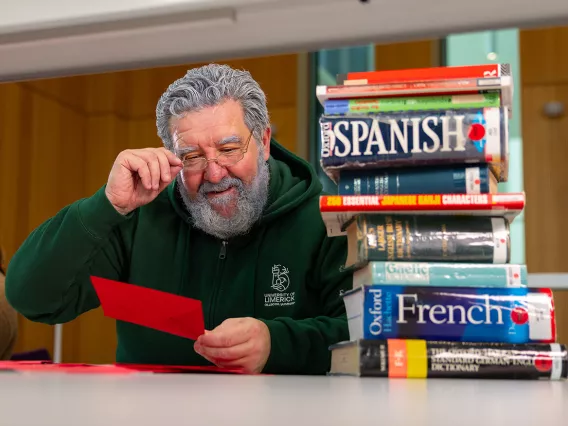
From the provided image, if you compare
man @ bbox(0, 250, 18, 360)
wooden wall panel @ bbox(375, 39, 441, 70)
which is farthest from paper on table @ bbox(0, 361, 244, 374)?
wooden wall panel @ bbox(375, 39, 441, 70)

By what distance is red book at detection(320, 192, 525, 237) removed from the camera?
0.96 metres

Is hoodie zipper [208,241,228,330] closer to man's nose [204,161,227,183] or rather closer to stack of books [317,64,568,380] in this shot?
man's nose [204,161,227,183]

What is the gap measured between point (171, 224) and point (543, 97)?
9.77ft

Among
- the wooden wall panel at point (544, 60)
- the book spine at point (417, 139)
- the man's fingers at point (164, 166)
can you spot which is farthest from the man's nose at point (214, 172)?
the wooden wall panel at point (544, 60)

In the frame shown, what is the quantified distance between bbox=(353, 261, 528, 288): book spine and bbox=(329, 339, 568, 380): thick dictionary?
3.2 inches

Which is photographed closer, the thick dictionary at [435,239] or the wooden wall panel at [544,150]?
the thick dictionary at [435,239]

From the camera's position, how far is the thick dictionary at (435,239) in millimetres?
983

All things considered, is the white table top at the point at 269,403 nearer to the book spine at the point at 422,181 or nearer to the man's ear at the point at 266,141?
the book spine at the point at 422,181

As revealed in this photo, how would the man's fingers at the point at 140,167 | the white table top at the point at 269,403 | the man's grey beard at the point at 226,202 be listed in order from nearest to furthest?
the white table top at the point at 269,403, the man's fingers at the point at 140,167, the man's grey beard at the point at 226,202

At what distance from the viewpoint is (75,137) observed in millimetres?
4789

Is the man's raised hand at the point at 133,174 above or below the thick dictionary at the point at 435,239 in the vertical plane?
above

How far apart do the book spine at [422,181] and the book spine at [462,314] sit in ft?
0.46

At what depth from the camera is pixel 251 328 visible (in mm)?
1162

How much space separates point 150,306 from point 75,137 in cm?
406
